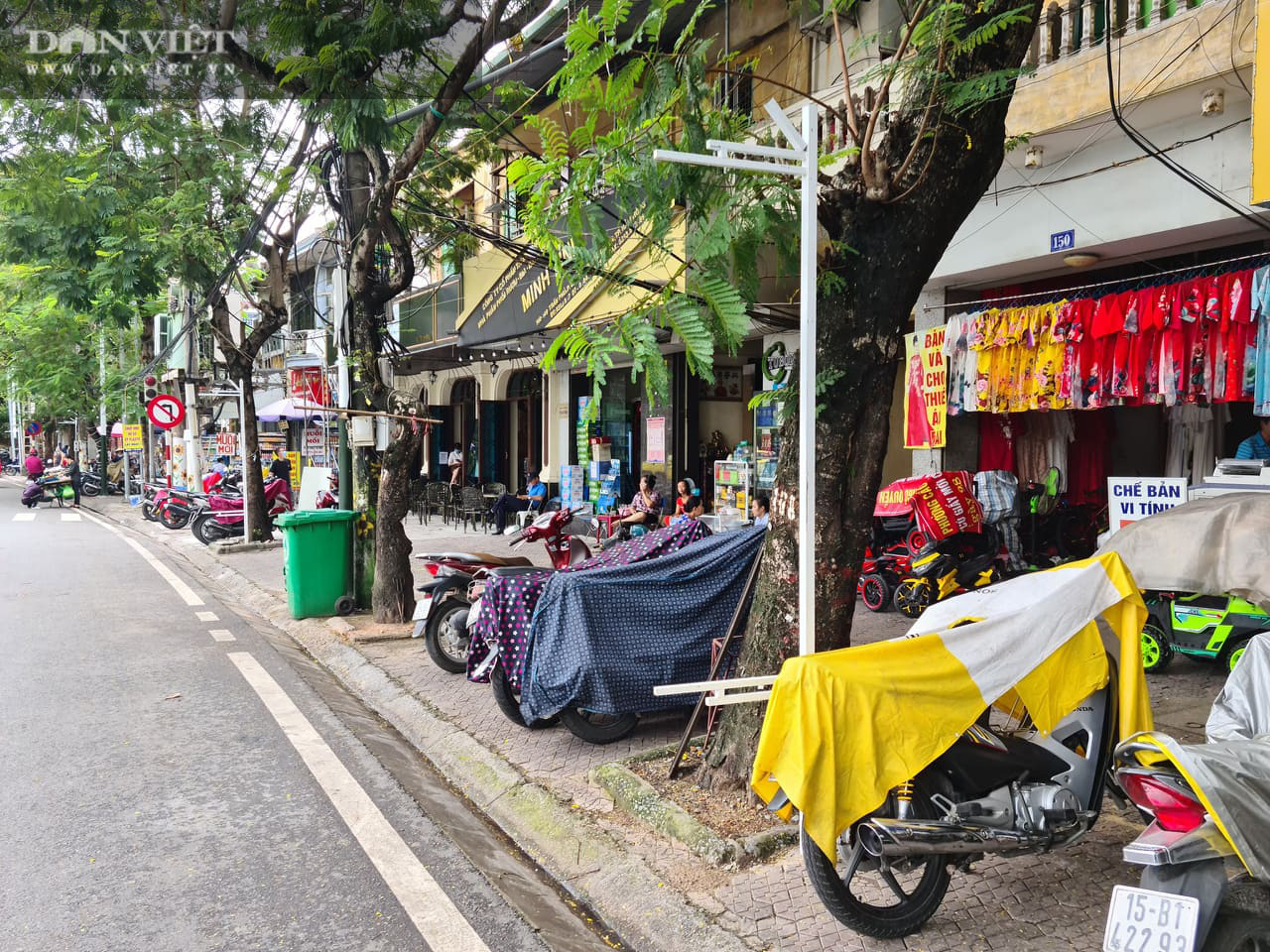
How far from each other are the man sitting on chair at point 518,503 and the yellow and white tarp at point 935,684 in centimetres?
1282

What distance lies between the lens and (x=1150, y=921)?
256 cm

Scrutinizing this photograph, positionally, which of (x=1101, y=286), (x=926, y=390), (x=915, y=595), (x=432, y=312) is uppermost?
(x=432, y=312)

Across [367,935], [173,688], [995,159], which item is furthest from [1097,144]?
[173,688]

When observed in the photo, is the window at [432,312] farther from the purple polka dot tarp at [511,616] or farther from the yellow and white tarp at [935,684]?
the yellow and white tarp at [935,684]

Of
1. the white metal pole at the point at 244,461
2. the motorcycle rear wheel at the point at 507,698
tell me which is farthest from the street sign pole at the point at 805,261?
the white metal pole at the point at 244,461

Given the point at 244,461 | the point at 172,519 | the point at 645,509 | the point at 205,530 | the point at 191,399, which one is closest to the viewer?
the point at 645,509

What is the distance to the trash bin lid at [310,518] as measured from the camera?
9.45 meters

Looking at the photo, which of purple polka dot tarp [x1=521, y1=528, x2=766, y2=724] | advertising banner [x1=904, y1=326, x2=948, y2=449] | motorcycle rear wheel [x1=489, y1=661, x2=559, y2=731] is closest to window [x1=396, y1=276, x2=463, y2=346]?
advertising banner [x1=904, y1=326, x2=948, y2=449]

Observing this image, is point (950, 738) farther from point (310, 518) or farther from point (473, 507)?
point (473, 507)

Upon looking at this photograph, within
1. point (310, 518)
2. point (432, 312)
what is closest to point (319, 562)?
point (310, 518)

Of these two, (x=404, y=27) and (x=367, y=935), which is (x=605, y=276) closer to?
(x=367, y=935)

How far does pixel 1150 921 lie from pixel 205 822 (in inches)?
166

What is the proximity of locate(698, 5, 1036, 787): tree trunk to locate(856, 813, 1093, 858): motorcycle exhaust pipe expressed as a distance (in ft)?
4.61

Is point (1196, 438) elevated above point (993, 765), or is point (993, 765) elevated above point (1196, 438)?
point (1196, 438)
